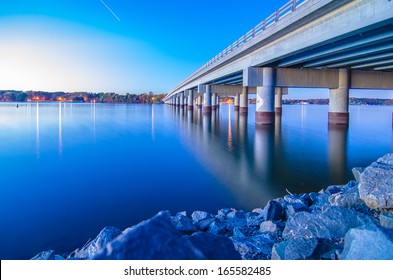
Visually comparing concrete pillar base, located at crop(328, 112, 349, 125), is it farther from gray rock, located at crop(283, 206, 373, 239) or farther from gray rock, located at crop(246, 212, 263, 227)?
gray rock, located at crop(283, 206, 373, 239)

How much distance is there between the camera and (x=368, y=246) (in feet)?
10.5

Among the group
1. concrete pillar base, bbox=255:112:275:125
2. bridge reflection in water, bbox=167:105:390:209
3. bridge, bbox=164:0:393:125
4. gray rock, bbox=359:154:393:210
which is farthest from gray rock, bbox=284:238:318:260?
concrete pillar base, bbox=255:112:275:125

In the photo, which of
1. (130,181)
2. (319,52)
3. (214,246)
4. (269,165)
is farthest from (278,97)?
(214,246)

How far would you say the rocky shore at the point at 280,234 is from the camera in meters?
2.28

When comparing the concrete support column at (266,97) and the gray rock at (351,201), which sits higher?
the concrete support column at (266,97)

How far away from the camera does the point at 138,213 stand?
7.27 m

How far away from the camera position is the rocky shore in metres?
2.28

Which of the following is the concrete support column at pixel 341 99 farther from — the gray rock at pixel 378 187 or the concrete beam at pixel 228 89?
the concrete beam at pixel 228 89

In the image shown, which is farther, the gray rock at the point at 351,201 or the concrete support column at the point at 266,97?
the concrete support column at the point at 266,97

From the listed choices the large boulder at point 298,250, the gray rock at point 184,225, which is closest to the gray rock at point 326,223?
the large boulder at point 298,250

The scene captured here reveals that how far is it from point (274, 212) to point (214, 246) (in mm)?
3230

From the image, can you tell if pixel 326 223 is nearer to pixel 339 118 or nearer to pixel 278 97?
pixel 339 118

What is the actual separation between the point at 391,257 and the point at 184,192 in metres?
6.55

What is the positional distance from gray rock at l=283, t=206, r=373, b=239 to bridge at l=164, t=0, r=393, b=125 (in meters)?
11.0
